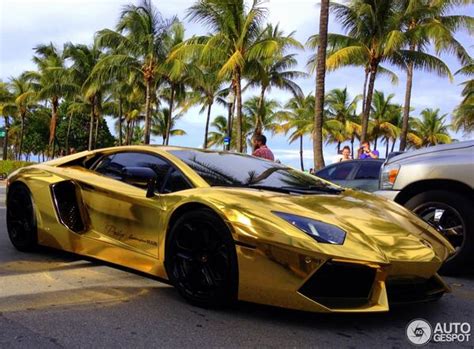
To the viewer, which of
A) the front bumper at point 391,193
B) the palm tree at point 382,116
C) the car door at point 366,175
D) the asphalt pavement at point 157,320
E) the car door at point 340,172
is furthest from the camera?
the palm tree at point 382,116

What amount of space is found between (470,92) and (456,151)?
1150 inches

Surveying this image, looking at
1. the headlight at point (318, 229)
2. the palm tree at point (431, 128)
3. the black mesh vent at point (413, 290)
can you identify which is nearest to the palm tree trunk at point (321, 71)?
the black mesh vent at point (413, 290)

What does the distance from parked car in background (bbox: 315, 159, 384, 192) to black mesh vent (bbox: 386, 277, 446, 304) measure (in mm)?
5011

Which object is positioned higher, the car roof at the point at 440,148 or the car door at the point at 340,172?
the car roof at the point at 440,148

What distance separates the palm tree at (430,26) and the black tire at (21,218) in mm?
18164

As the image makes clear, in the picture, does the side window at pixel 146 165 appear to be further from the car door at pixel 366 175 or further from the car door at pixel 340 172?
the car door at pixel 366 175

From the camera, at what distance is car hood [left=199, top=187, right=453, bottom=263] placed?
303 centimetres

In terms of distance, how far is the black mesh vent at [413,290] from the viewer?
3064 mm

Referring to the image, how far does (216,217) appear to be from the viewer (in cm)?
339

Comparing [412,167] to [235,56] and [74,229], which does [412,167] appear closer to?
[74,229]

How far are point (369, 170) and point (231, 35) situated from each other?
15487 millimetres

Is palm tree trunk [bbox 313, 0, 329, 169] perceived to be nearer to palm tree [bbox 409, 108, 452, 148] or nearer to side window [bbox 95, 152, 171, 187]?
side window [bbox 95, 152, 171, 187]

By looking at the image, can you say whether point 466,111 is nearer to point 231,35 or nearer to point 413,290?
point 231,35

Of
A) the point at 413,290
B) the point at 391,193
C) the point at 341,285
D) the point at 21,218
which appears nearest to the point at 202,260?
the point at 341,285
